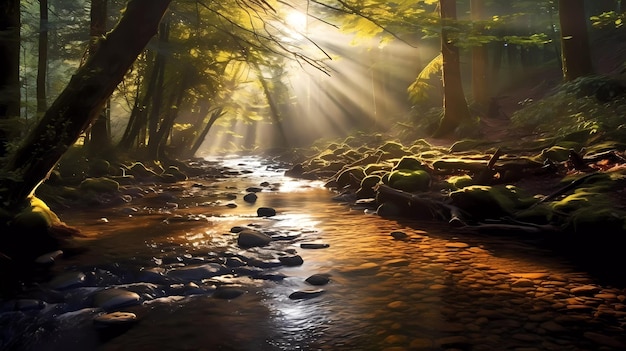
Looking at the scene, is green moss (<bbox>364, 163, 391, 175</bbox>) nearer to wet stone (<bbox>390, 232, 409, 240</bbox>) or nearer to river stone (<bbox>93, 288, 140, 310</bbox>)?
wet stone (<bbox>390, 232, 409, 240</bbox>)

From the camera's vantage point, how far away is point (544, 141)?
1105 centimetres

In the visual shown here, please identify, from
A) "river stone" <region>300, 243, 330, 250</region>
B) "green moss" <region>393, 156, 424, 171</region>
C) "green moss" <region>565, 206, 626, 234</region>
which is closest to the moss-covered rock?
"green moss" <region>565, 206, 626, 234</region>

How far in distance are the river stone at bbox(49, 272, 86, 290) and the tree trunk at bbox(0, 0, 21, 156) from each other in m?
2.88

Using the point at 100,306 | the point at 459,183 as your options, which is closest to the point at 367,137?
the point at 459,183

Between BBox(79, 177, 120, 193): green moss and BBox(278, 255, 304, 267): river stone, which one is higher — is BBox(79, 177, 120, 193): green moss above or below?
above

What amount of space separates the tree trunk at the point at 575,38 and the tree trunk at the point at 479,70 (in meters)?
4.34

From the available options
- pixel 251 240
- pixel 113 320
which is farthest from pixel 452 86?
pixel 113 320

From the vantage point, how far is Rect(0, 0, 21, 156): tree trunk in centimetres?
673

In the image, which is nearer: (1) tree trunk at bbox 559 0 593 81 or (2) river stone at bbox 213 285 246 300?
(2) river stone at bbox 213 285 246 300

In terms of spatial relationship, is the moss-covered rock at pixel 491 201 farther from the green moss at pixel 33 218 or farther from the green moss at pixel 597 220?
the green moss at pixel 33 218

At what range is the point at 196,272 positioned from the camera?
5480 millimetres

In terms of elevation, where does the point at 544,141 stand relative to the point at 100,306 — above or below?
above

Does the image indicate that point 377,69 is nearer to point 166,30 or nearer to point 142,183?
point 166,30

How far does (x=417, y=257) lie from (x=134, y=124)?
677 inches
